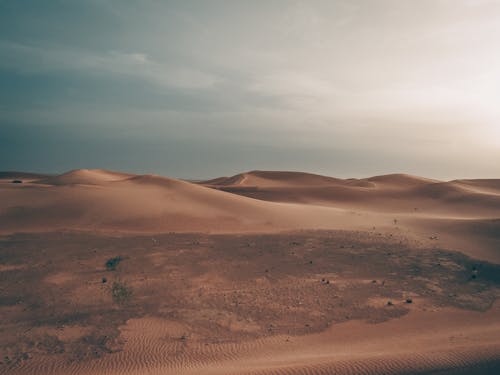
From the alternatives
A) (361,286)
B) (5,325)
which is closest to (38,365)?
(5,325)

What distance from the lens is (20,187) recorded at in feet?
78.1

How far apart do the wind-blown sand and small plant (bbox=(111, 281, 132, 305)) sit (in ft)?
0.18

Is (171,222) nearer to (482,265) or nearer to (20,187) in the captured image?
(20,187)

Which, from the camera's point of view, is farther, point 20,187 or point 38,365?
point 20,187

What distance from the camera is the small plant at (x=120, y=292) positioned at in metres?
9.95

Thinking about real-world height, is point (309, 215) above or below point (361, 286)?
above

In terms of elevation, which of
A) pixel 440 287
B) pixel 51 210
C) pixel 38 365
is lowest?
pixel 38 365

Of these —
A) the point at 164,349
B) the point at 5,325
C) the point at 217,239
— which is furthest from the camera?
the point at 217,239

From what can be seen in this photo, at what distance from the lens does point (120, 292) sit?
34.2 ft

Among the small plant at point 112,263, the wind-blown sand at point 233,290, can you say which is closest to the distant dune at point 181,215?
the wind-blown sand at point 233,290

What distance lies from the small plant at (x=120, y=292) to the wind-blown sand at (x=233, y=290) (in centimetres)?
6

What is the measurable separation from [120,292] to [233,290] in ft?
11.1

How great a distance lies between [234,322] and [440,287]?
7.24m

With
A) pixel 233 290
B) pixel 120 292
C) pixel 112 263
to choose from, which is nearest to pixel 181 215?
pixel 112 263
